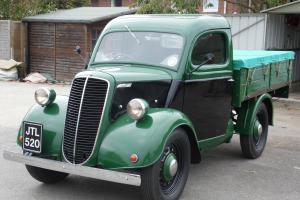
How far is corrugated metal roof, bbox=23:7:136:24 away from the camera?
15583 millimetres

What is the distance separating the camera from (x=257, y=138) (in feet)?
→ 23.1

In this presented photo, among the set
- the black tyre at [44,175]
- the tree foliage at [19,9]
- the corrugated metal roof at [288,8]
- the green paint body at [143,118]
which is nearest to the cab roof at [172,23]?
the green paint body at [143,118]

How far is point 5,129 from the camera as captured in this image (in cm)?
848

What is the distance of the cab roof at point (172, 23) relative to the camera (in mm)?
5762

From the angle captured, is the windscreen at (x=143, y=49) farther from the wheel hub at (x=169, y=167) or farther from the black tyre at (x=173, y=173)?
the wheel hub at (x=169, y=167)

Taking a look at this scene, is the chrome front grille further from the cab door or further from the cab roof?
the cab roof

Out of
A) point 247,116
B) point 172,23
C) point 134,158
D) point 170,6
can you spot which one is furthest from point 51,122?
point 170,6

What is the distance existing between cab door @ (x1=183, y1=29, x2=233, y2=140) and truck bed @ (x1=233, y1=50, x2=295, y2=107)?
5.9 inches

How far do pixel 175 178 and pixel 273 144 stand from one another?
3.32 m

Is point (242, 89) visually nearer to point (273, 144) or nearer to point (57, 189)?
point (273, 144)

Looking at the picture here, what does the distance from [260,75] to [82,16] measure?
10373 mm

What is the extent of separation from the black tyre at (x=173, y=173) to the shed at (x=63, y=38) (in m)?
10.6

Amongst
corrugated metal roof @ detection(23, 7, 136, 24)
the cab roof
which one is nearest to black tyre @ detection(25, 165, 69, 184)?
the cab roof

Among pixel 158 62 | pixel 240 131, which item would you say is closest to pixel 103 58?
pixel 158 62
